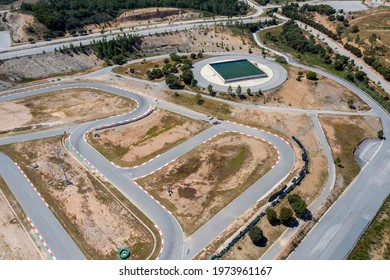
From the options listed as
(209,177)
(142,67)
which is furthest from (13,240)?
(142,67)

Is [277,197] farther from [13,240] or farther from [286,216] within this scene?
[13,240]

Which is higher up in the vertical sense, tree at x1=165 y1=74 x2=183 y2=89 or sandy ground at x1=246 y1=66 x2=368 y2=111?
tree at x1=165 y1=74 x2=183 y2=89

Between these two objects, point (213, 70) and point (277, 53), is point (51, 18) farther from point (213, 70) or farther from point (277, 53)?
point (277, 53)

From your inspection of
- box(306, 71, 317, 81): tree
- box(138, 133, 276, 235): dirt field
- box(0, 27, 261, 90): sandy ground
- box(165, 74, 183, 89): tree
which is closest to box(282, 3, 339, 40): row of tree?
box(0, 27, 261, 90): sandy ground

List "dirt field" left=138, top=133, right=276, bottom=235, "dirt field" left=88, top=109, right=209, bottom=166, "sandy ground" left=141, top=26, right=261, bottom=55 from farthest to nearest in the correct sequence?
"sandy ground" left=141, top=26, right=261, bottom=55, "dirt field" left=88, top=109, right=209, bottom=166, "dirt field" left=138, top=133, right=276, bottom=235

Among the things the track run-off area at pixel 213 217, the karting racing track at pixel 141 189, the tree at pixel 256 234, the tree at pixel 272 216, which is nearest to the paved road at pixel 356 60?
the track run-off area at pixel 213 217

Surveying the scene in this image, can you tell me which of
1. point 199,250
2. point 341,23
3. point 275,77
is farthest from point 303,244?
point 341,23

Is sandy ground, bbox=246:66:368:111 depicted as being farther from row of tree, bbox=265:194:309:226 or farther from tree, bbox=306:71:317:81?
row of tree, bbox=265:194:309:226
